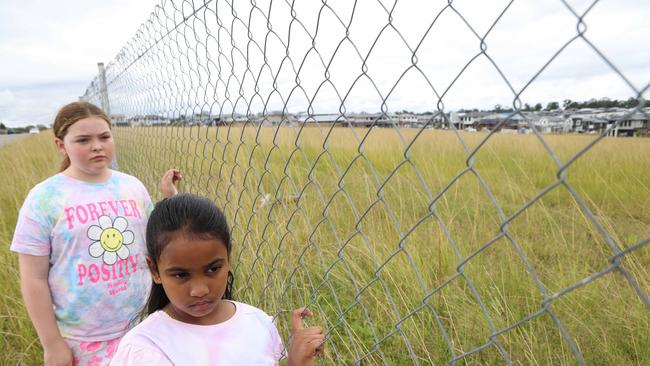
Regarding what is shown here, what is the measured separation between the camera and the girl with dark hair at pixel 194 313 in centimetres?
108

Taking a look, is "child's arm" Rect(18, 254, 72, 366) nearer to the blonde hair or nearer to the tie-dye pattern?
the tie-dye pattern

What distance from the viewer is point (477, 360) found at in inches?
66.6

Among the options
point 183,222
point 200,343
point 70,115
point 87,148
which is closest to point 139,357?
point 200,343

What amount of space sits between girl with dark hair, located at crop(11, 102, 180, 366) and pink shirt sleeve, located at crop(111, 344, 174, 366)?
2.31 feet

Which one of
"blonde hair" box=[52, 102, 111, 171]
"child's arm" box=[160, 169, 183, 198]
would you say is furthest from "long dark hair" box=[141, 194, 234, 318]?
"child's arm" box=[160, 169, 183, 198]

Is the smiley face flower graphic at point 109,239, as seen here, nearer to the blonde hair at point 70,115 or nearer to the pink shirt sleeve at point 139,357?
the blonde hair at point 70,115

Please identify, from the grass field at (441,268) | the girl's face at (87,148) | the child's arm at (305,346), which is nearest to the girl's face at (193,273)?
the child's arm at (305,346)

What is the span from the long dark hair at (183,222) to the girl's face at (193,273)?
0.02 metres

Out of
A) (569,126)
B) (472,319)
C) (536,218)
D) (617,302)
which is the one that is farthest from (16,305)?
(536,218)

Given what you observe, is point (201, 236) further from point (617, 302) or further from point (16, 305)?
point (16, 305)

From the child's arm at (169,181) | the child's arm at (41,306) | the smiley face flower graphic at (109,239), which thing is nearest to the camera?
the child's arm at (41,306)

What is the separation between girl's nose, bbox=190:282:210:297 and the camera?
1.06 meters

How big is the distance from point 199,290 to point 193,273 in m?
0.05

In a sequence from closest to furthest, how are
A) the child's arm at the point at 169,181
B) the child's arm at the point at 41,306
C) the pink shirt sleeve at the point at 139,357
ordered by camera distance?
the pink shirt sleeve at the point at 139,357 → the child's arm at the point at 41,306 → the child's arm at the point at 169,181
